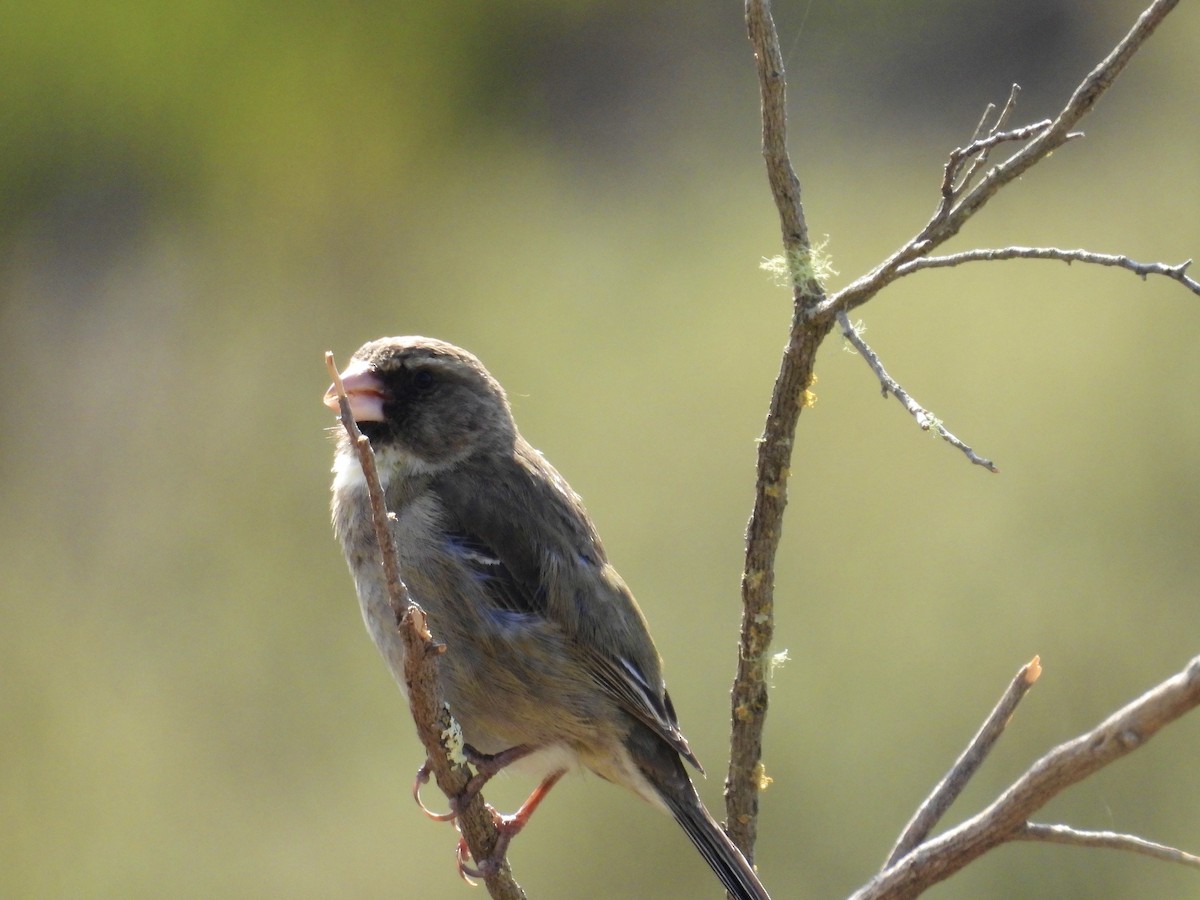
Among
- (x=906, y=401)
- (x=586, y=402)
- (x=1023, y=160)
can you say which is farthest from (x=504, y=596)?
(x=586, y=402)

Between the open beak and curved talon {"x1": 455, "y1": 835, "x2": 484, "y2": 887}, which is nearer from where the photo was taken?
curved talon {"x1": 455, "y1": 835, "x2": 484, "y2": 887}

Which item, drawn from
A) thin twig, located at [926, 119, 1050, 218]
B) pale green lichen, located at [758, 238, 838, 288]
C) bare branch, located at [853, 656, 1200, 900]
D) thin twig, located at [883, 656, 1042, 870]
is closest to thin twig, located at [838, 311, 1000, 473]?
pale green lichen, located at [758, 238, 838, 288]

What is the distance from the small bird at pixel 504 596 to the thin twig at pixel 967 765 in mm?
626

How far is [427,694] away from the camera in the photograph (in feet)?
9.12

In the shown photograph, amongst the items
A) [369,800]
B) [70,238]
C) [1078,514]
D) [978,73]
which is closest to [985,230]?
[1078,514]

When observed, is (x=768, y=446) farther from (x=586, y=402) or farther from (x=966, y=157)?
(x=586, y=402)

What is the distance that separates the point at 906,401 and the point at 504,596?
1.73m

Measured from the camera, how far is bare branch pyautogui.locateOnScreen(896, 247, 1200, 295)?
234cm

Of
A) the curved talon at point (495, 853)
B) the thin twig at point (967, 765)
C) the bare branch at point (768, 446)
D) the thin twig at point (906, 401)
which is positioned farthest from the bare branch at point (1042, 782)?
the curved talon at point (495, 853)

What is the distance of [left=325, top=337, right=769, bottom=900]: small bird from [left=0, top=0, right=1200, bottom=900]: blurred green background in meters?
3.27

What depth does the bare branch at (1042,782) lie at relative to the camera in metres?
2.13

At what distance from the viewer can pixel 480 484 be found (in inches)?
160

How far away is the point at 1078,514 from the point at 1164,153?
3442 mm

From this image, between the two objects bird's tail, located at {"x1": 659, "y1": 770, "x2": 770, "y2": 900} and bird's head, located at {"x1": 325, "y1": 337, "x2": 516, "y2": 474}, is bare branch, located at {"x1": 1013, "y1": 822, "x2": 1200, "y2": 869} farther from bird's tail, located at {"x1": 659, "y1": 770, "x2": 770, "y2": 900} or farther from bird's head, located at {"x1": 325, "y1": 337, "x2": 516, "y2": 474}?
bird's head, located at {"x1": 325, "y1": 337, "x2": 516, "y2": 474}
